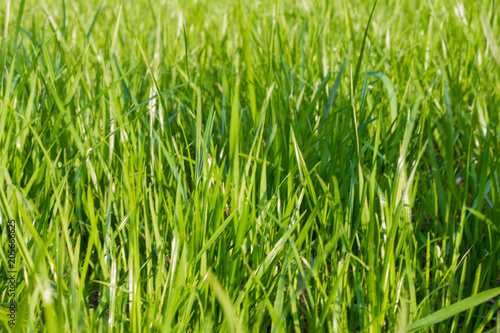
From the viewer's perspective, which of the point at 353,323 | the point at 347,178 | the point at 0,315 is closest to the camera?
the point at 0,315

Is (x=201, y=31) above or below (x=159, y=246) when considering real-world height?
above

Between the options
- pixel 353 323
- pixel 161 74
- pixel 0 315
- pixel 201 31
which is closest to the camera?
pixel 0 315

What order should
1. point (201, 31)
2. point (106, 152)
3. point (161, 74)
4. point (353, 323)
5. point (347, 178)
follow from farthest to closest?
point (201, 31), point (161, 74), point (106, 152), point (347, 178), point (353, 323)

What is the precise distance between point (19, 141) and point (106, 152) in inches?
7.2

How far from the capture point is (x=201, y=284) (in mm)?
697

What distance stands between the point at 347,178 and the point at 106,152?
0.55 meters

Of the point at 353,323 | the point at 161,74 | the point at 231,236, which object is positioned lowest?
the point at 353,323

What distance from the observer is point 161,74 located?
148cm

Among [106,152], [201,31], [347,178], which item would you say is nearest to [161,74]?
[106,152]

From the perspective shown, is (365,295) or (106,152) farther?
(106,152)

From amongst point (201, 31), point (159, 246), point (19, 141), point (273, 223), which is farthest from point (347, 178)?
point (201, 31)

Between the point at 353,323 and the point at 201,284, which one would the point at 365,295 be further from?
the point at 201,284

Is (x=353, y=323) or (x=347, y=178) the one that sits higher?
(x=347, y=178)

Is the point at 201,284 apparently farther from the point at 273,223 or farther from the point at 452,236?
the point at 452,236
